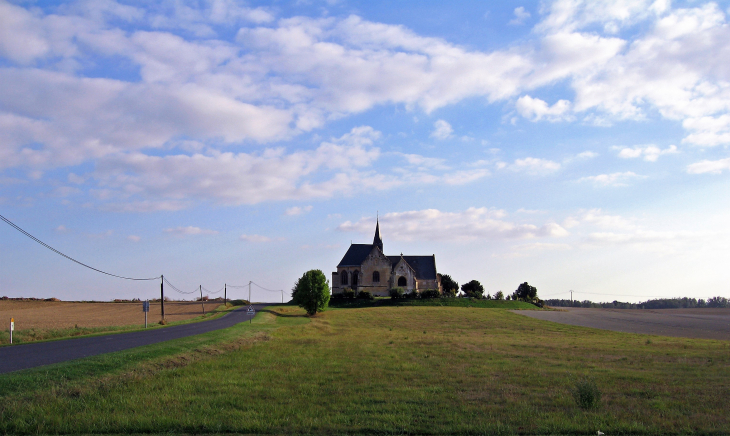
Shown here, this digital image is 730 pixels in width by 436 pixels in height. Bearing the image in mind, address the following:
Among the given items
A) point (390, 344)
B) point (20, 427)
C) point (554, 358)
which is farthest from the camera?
point (390, 344)

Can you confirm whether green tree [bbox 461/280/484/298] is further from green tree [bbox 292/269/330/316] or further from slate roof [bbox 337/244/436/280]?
green tree [bbox 292/269/330/316]

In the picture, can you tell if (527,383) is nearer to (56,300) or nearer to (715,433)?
(715,433)

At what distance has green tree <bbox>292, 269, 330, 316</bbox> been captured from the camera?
56062 millimetres

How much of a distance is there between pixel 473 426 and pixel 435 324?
3738cm

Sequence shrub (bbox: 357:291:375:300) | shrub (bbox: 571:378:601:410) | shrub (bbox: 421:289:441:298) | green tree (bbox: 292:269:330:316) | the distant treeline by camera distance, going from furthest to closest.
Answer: the distant treeline
shrub (bbox: 357:291:375:300)
shrub (bbox: 421:289:441:298)
green tree (bbox: 292:269:330:316)
shrub (bbox: 571:378:601:410)

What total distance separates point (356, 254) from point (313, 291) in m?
38.9

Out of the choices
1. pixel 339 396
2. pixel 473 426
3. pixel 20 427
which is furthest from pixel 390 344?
pixel 20 427

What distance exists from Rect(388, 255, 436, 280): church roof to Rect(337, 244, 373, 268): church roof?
235 inches

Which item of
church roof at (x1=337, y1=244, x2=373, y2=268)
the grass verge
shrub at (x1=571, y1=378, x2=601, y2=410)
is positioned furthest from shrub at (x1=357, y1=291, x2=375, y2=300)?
shrub at (x1=571, y1=378, x2=601, y2=410)

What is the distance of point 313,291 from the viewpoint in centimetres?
5606

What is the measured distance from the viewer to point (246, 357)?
19625mm

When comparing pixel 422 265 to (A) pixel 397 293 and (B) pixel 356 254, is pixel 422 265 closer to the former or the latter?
(B) pixel 356 254

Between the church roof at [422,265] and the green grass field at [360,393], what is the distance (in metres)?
Result: 69.7

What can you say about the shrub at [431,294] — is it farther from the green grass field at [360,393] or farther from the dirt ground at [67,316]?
the green grass field at [360,393]
